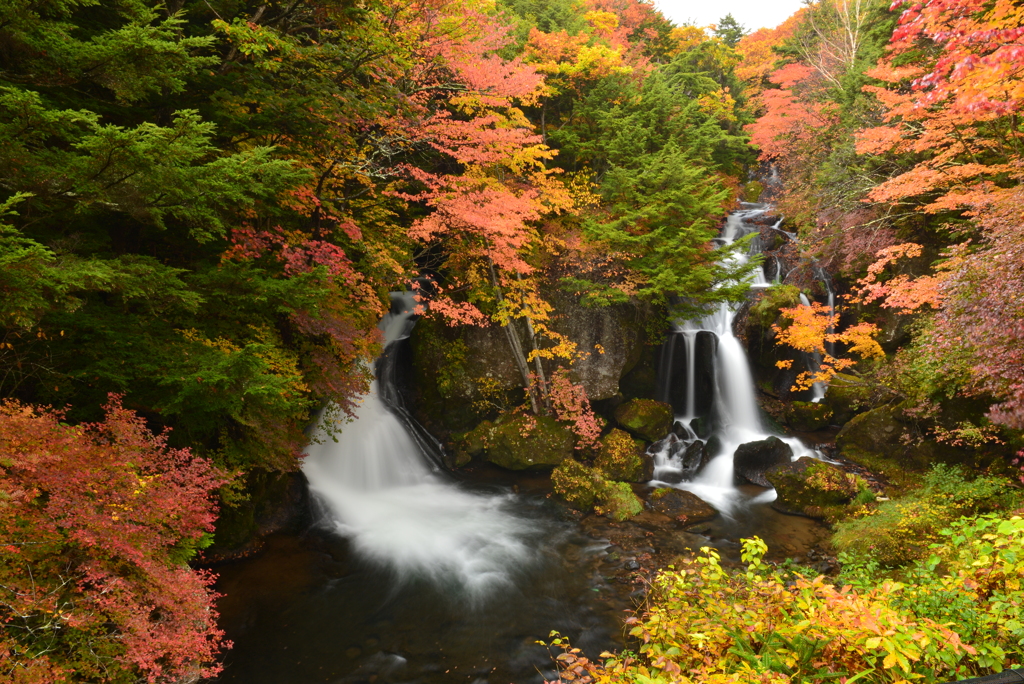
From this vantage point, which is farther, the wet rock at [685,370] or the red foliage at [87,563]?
the wet rock at [685,370]

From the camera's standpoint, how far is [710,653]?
10.3 feet

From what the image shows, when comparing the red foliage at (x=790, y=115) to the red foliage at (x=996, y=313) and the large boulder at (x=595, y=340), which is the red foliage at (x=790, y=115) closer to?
the large boulder at (x=595, y=340)

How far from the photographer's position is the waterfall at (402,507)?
898 centimetres

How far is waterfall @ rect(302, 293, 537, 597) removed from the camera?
8.98 metres

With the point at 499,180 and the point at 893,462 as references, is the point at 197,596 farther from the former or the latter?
the point at 893,462

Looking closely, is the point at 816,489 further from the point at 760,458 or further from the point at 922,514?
the point at 922,514

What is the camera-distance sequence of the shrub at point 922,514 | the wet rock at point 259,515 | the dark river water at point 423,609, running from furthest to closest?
the wet rock at point 259,515
the shrub at point 922,514
the dark river water at point 423,609

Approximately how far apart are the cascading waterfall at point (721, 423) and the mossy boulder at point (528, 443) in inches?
112

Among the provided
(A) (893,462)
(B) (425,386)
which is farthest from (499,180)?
(A) (893,462)

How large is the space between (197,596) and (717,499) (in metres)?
10.9

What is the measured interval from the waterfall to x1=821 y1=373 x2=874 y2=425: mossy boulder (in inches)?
393

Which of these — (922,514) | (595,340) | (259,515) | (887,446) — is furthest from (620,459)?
(259,515)

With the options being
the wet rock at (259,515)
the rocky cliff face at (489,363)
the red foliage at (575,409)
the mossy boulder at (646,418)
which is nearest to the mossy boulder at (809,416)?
the mossy boulder at (646,418)

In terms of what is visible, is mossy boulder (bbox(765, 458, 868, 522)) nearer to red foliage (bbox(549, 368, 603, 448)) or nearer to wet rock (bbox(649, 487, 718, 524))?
wet rock (bbox(649, 487, 718, 524))
